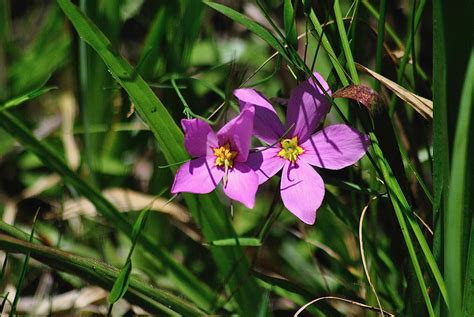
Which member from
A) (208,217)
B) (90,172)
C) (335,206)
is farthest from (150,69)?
(335,206)

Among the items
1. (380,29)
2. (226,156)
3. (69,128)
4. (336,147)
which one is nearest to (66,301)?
(69,128)

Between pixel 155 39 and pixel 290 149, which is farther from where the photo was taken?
pixel 155 39

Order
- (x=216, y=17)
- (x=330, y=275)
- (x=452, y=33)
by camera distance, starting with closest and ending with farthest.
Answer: (x=452, y=33) < (x=330, y=275) < (x=216, y=17)

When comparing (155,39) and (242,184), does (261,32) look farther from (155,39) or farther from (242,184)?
(155,39)

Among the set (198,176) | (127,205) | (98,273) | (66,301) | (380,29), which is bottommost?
(66,301)

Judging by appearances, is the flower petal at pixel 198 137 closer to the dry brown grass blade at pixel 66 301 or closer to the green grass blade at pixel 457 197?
the green grass blade at pixel 457 197

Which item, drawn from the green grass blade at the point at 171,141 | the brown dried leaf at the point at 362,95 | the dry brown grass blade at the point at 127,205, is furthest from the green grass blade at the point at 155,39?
the brown dried leaf at the point at 362,95

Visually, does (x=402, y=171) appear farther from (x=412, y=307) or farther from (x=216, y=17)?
(x=216, y=17)

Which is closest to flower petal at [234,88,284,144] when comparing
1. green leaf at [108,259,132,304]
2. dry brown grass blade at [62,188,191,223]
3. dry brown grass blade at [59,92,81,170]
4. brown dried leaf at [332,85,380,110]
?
brown dried leaf at [332,85,380,110]
